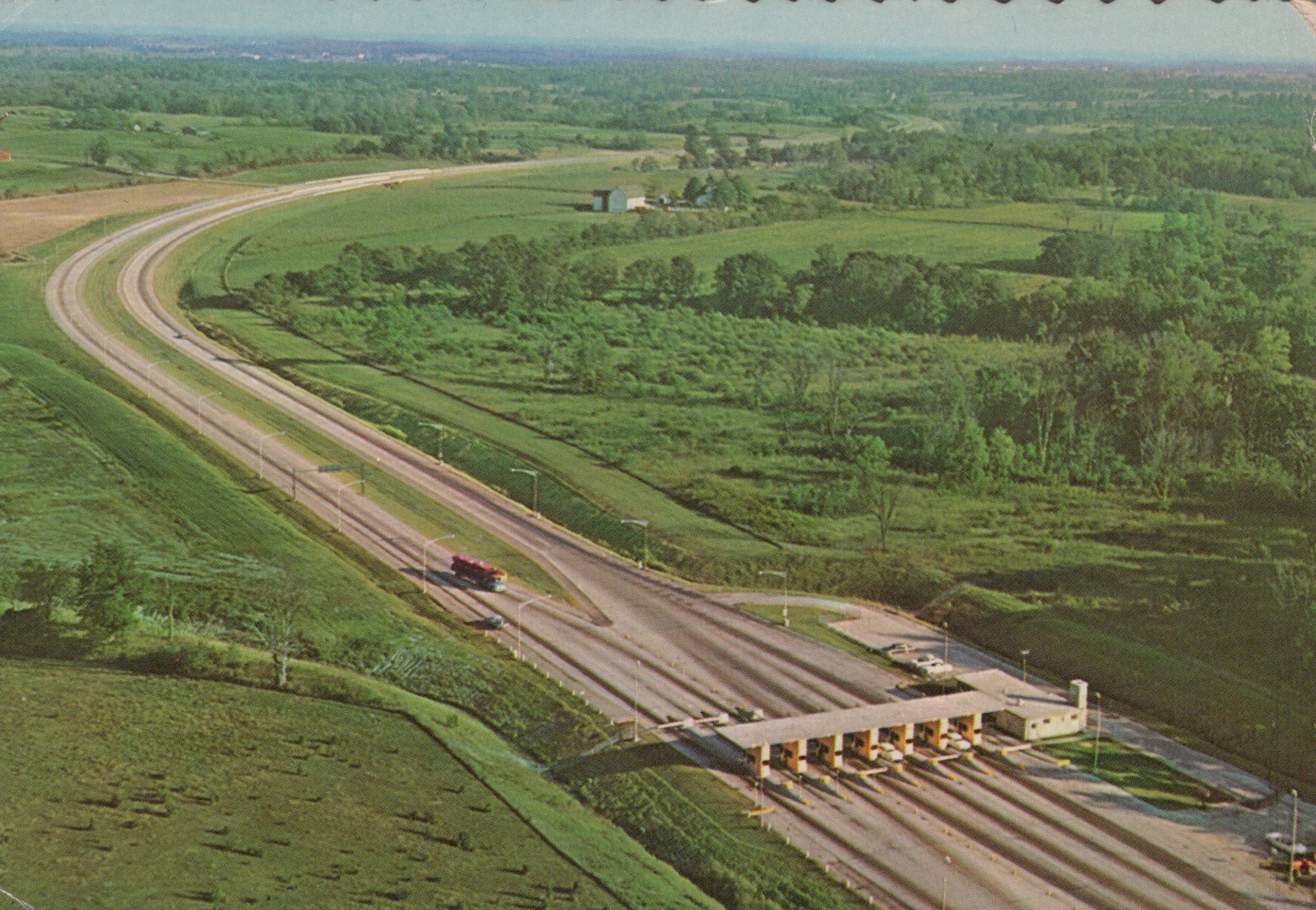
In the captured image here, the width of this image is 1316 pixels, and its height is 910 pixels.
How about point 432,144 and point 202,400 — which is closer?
point 202,400

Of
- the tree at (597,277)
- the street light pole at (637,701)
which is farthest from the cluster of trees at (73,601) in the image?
the tree at (597,277)

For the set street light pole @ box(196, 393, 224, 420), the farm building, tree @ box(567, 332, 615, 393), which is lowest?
street light pole @ box(196, 393, 224, 420)

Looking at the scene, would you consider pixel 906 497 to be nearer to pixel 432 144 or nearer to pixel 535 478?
pixel 535 478

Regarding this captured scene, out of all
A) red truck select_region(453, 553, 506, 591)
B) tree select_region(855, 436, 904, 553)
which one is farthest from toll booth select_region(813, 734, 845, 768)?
tree select_region(855, 436, 904, 553)

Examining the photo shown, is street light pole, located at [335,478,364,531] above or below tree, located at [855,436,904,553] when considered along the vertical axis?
below

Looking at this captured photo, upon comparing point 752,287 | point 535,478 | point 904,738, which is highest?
point 752,287

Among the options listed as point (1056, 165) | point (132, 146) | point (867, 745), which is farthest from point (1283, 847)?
point (132, 146)

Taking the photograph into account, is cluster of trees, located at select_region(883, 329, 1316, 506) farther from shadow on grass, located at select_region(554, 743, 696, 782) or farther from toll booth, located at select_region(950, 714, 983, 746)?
shadow on grass, located at select_region(554, 743, 696, 782)
